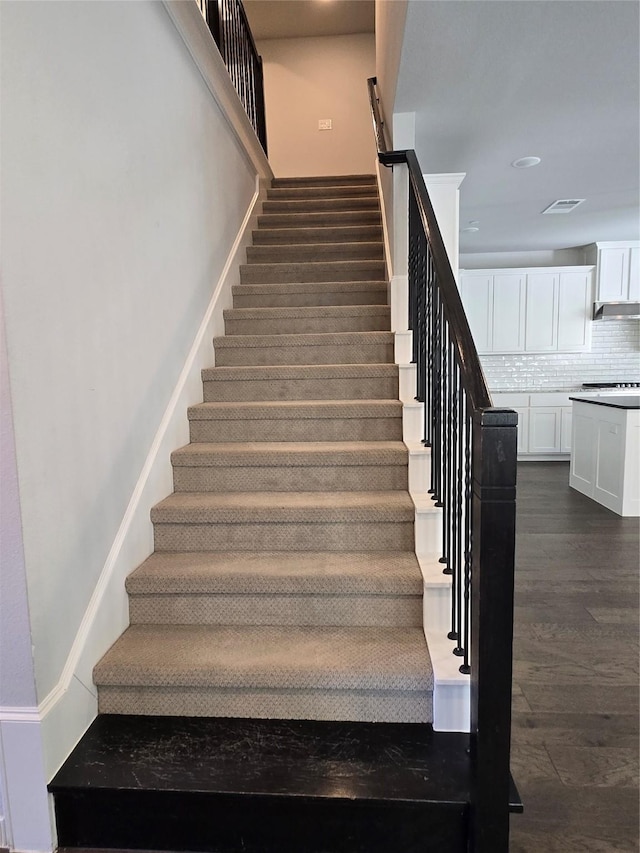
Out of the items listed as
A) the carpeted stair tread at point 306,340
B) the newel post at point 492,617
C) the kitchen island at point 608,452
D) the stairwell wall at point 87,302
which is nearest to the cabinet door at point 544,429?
the kitchen island at point 608,452

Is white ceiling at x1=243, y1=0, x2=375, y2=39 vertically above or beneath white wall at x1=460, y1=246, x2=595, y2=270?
above

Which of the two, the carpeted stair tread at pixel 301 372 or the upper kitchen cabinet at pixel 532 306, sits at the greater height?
the upper kitchen cabinet at pixel 532 306

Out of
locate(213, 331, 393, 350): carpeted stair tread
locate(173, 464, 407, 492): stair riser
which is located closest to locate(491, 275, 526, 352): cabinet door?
locate(213, 331, 393, 350): carpeted stair tread

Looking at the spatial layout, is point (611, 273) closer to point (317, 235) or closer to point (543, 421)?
point (543, 421)

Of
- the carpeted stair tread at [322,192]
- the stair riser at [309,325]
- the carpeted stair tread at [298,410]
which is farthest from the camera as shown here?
the carpeted stair tread at [322,192]

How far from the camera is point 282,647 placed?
62.0 inches

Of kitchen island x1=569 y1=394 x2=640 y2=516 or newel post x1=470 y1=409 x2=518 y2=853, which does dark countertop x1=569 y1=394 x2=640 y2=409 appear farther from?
newel post x1=470 y1=409 x2=518 y2=853

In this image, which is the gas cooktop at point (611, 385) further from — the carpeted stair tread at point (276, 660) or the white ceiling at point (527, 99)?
the carpeted stair tread at point (276, 660)

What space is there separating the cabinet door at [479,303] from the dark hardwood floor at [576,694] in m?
3.44

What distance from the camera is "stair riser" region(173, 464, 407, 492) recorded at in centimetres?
209

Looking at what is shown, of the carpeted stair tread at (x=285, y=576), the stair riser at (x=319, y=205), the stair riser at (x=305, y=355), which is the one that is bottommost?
the carpeted stair tread at (x=285, y=576)

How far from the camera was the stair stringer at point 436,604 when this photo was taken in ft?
4.56

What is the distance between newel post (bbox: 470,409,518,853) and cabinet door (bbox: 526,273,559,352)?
5722mm

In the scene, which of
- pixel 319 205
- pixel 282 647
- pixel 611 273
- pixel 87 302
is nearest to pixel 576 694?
pixel 282 647
